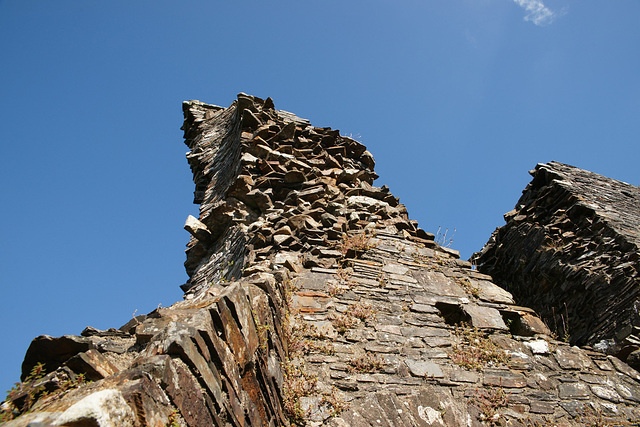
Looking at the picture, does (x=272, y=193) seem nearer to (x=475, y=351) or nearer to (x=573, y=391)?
(x=475, y=351)

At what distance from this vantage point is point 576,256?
24.4 feet

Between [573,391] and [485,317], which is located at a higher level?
[485,317]

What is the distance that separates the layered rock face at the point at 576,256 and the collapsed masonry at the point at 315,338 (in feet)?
2.95

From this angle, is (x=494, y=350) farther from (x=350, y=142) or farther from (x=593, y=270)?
(x=350, y=142)

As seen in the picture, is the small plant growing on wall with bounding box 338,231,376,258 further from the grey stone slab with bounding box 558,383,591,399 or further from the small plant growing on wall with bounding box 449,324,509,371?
the grey stone slab with bounding box 558,383,591,399

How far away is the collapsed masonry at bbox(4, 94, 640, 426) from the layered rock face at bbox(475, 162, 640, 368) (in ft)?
2.95

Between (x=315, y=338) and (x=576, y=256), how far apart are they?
494 centimetres

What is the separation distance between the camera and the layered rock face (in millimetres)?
6242

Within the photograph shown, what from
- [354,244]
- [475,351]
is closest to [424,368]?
[475,351]

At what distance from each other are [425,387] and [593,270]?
404cm

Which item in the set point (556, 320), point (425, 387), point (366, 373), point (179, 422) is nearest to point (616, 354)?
point (556, 320)

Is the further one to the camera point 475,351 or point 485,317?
point 485,317

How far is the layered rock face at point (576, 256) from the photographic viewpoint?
6.24 meters

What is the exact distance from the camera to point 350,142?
31.2ft
